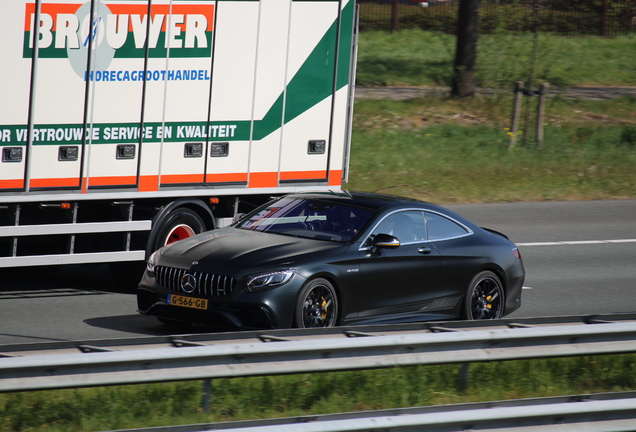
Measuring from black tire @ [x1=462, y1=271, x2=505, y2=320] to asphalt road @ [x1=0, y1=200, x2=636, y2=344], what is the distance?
2.20 ft

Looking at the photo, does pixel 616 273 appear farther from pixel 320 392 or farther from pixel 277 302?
pixel 320 392

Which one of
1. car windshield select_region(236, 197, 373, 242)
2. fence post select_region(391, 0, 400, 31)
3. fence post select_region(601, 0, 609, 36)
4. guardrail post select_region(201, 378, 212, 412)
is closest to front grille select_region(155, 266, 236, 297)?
car windshield select_region(236, 197, 373, 242)

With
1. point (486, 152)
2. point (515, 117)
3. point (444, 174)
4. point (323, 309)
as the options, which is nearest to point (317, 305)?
point (323, 309)

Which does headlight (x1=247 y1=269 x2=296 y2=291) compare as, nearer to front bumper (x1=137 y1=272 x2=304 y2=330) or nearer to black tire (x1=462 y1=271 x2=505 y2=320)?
front bumper (x1=137 y1=272 x2=304 y2=330)

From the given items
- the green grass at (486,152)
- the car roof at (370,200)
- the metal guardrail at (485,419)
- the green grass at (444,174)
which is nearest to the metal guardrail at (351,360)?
the metal guardrail at (485,419)

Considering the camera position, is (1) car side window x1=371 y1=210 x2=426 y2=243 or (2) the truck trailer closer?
(1) car side window x1=371 y1=210 x2=426 y2=243

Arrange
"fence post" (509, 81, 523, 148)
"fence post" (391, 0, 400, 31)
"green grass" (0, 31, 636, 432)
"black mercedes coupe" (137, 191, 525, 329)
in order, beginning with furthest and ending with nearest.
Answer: "fence post" (391, 0, 400, 31) < "fence post" (509, 81, 523, 148) < "black mercedes coupe" (137, 191, 525, 329) < "green grass" (0, 31, 636, 432)

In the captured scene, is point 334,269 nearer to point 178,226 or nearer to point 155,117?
point 178,226

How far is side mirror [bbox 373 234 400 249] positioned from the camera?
9.34 metres

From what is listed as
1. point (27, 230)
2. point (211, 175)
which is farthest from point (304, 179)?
point (27, 230)

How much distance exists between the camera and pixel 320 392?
6949 millimetres

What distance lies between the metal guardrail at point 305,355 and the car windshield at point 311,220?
2.53 meters

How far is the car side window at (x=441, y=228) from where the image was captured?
10031 millimetres

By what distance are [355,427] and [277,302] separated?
10.5 feet
